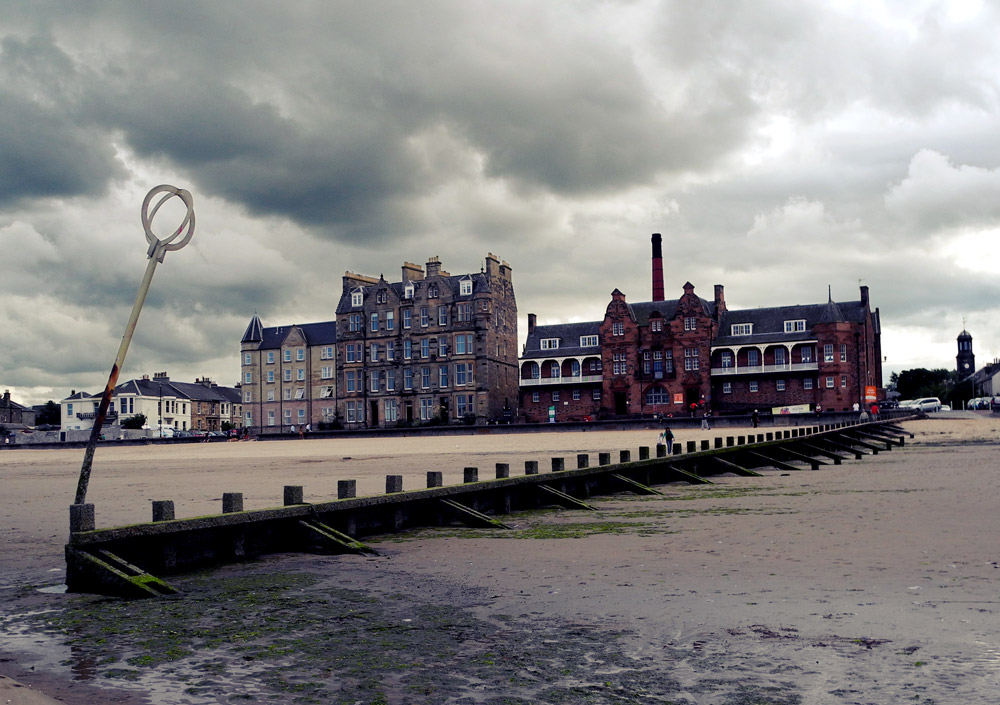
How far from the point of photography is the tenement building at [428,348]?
93062 mm

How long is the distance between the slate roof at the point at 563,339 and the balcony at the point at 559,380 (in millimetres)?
2354

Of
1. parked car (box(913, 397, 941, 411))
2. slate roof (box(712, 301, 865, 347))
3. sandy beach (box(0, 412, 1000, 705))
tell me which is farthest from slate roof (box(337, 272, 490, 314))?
sandy beach (box(0, 412, 1000, 705))

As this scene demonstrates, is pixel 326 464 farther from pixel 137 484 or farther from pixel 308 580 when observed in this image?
pixel 308 580

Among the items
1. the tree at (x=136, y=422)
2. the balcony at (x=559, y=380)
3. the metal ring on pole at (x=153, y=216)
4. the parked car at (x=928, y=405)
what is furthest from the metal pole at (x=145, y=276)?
the tree at (x=136, y=422)

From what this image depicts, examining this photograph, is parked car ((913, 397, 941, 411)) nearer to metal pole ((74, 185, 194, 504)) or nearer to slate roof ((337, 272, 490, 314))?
slate roof ((337, 272, 490, 314))

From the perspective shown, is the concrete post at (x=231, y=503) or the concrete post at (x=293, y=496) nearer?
the concrete post at (x=231, y=503)

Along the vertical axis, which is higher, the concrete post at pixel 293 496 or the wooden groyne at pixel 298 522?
the concrete post at pixel 293 496

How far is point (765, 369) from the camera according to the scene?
90438 mm

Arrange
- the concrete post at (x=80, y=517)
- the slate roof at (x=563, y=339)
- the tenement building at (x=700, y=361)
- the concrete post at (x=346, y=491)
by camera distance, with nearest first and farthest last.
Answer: the concrete post at (x=80, y=517)
the concrete post at (x=346, y=491)
the tenement building at (x=700, y=361)
the slate roof at (x=563, y=339)

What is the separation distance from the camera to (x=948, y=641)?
7.07 meters

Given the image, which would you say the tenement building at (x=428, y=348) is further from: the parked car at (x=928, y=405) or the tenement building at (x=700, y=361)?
the parked car at (x=928, y=405)

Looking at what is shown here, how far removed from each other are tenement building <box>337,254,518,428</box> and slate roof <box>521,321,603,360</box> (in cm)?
236

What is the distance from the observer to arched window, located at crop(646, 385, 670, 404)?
9293cm

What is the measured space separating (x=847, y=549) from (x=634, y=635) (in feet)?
17.1
